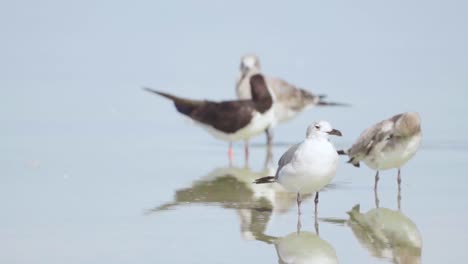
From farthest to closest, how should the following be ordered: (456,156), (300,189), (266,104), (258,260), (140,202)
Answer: (266,104)
(456,156)
(140,202)
(300,189)
(258,260)

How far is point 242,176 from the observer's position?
10.4m

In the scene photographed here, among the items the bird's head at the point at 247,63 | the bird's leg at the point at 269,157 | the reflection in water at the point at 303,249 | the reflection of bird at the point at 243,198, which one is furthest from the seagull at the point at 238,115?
the reflection in water at the point at 303,249

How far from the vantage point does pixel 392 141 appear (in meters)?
8.91

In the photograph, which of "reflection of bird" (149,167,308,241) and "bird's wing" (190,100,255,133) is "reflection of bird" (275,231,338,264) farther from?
"bird's wing" (190,100,255,133)

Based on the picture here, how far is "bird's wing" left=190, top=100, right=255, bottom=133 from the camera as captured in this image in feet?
40.5

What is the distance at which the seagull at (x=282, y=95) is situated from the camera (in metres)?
14.7

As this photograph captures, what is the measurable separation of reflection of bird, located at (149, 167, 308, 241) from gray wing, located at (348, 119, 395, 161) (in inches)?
27.5

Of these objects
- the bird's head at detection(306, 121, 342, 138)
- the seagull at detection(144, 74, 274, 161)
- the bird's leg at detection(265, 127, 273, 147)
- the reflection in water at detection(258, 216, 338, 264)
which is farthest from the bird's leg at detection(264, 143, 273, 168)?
the reflection in water at detection(258, 216, 338, 264)

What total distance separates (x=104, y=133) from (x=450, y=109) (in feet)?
16.5

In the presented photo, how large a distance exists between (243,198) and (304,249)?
212cm

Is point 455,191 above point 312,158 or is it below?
below

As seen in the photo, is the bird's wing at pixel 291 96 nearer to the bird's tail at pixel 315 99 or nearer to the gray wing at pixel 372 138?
the bird's tail at pixel 315 99

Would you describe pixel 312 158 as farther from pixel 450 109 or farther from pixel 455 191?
pixel 450 109

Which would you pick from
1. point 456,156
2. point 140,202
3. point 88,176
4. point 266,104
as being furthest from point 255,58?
point 140,202
